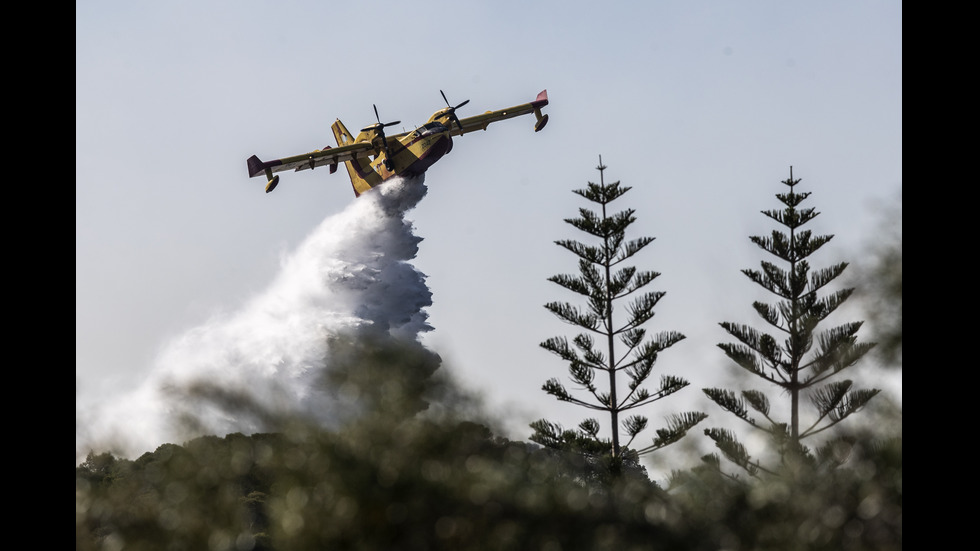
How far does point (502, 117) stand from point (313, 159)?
25.7ft

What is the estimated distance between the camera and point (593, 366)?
34438 millimetres

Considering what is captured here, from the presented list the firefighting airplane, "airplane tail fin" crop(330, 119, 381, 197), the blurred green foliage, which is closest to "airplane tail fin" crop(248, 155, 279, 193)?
the firefighting airplane

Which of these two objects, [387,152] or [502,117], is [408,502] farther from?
[502,117]

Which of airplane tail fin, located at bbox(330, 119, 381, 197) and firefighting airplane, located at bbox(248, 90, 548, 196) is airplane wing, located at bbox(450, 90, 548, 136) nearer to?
firefighting airplane, located at bbox(248, 90, 548, 196)

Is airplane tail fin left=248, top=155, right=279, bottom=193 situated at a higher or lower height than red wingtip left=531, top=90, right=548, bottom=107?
lower

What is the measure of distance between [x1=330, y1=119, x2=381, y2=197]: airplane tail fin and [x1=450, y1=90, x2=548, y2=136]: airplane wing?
11.6ft

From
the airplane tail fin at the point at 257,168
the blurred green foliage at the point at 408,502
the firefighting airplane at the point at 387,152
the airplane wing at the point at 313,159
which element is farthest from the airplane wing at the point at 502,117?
the blurred green foliage at the point at 408,502

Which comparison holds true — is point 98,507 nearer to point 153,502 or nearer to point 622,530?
point 153,502

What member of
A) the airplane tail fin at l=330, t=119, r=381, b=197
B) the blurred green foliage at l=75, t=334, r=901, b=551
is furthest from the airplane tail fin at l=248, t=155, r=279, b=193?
the blurred green foliage at l=75, t=334, r=901, b=551

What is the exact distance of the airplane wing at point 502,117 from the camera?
39.8 meters

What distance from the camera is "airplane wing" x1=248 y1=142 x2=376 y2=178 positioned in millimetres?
A: 35938

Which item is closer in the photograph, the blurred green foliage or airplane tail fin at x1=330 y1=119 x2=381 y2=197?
the blurred green foliage

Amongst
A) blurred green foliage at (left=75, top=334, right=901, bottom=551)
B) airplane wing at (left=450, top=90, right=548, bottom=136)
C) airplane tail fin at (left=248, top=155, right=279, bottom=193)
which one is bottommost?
blurred green foliage at (left=75, top=334, right=901, bottom=551)

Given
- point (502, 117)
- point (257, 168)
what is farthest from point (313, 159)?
point (502, 117)
